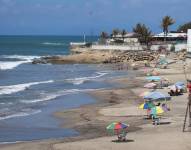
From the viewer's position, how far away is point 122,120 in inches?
1143

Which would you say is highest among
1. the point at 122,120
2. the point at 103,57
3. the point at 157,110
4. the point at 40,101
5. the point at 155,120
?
the point at 157,110

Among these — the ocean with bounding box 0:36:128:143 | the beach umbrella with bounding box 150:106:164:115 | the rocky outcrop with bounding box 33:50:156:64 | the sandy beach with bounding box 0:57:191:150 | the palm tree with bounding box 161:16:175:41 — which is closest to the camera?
the sandy beach with bounding box 0:57:191:150

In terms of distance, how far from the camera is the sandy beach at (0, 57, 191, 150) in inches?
865

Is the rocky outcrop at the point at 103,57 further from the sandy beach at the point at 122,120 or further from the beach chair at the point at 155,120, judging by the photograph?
the beach chair at the point at 155,120

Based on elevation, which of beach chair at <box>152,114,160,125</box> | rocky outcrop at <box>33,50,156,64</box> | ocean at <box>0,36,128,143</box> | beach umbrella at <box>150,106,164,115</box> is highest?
beach umbrella at <box>150,106,164,115</box>

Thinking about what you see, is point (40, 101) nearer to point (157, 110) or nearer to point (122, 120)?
point (122, 120)

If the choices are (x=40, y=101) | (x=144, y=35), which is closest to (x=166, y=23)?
(x=144, y=35)

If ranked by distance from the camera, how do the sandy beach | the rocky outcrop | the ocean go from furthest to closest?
the rocky outcrop → the ocean → the sandy beach

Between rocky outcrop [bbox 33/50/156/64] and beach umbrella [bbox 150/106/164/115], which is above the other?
beach umbrella [bbox 150/106/164/115]

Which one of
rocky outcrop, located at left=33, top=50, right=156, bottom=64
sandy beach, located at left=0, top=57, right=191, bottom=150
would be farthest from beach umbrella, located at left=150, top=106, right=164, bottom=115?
rocky outcrop, located at left=33, top=50, right=156, bottom=64

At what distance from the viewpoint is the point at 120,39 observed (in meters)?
113

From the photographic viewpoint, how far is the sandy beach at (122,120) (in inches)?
865

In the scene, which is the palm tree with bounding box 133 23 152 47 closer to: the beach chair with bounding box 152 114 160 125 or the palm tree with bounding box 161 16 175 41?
the palm tree with bounding box 161 16 175 41

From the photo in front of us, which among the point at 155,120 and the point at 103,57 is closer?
the point at 155,120
